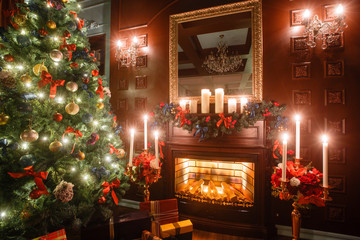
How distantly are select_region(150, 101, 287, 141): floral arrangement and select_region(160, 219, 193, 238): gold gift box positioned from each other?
979 millimetres

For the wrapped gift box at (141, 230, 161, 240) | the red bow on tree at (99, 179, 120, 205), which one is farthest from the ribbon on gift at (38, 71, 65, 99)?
the wrapped gift box at (141, 230, 161, 240)

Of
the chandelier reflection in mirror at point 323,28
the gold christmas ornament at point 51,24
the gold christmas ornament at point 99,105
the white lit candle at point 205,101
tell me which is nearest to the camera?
the gold christmas ornament at point 51,24

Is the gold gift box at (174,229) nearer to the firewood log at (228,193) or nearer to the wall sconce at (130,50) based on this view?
the firewood log at (228,193)

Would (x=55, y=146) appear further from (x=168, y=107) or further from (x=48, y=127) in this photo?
(x=168, y=107)

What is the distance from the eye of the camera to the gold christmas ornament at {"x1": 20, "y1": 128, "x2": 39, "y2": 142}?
4.03ft

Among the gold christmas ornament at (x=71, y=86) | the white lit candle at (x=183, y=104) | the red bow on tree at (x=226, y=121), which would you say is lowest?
the red bow on tree at (x=226, y=121)

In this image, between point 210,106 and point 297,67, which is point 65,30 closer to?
point 210,106

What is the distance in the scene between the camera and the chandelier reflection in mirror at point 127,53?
108 inches

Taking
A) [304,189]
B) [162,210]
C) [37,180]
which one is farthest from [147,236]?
[304,189]

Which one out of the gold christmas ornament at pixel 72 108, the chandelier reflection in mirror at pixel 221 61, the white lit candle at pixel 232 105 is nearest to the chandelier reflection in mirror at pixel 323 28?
the chandelier reflection in mirror at pixel 221 61

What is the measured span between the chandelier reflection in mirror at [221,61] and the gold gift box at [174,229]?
1.99 metres

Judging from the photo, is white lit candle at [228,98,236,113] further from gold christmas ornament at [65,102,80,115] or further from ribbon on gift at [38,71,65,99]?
ribbon on gift at [38,71,65,99]

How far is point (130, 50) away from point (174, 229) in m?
2.54

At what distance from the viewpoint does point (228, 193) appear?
230 centimetres
